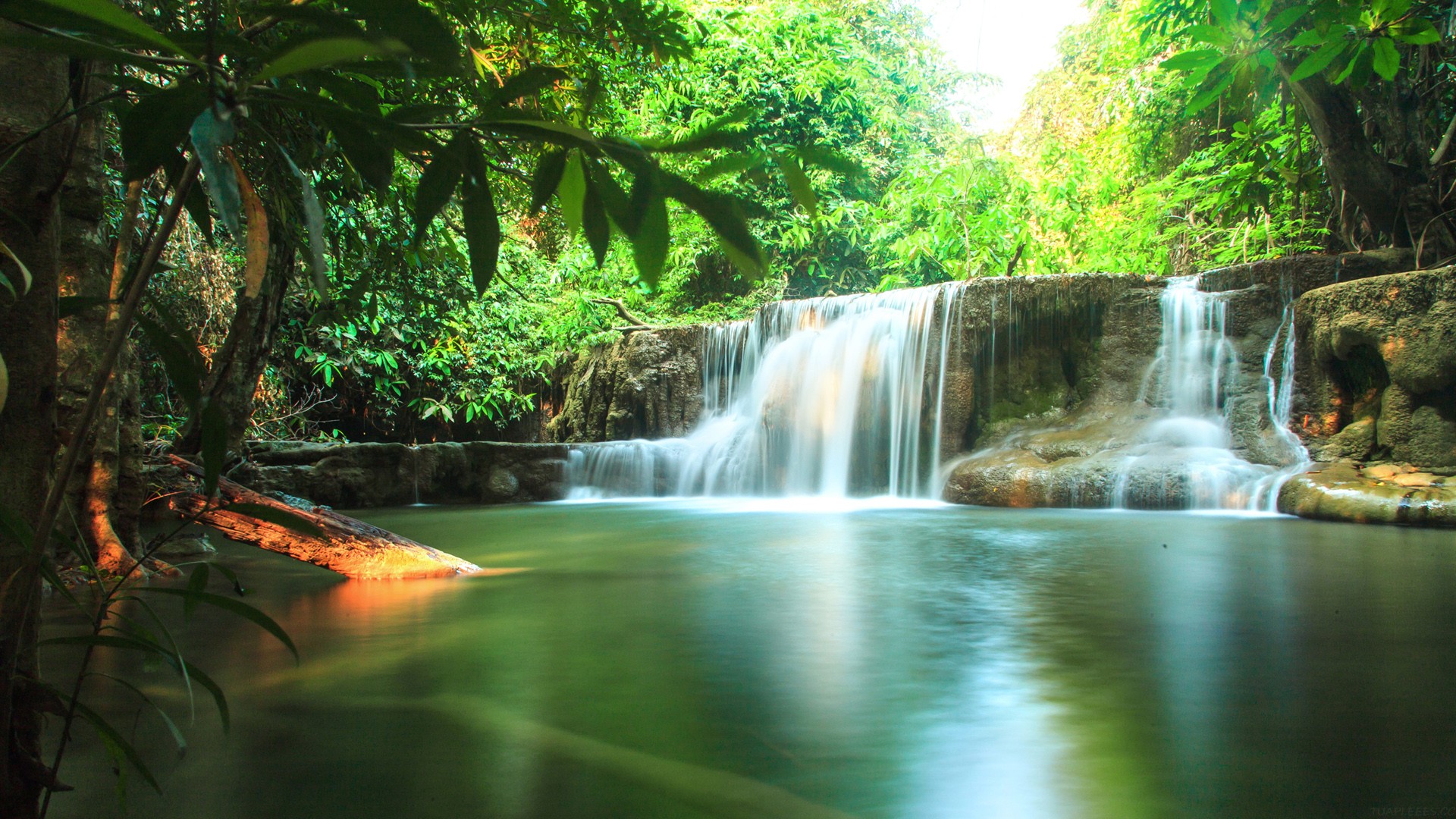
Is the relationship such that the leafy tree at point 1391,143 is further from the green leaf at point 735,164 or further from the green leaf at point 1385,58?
the green leaf at point 735,164

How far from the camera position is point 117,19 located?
475 millimetres

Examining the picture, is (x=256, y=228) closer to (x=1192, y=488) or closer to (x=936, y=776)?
(x=936, y=776)

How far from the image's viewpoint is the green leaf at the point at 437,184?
25.4 inches

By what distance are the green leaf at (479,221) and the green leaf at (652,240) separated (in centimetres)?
11

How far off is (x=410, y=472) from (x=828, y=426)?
466cm

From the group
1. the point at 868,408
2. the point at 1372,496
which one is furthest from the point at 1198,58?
the point at 868,408

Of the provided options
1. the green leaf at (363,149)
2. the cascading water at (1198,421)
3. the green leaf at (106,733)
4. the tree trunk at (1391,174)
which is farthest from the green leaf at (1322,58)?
the tree trunk at (1391,174)

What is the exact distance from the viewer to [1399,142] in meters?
7.81

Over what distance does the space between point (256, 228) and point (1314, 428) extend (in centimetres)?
872

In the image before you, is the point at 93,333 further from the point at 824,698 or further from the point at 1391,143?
the point at 1391,143

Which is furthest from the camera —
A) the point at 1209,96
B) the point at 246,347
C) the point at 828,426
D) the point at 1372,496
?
the point at 828,426

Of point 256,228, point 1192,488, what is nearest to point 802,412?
point 1192,488

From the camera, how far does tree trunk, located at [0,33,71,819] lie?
800 millimetres

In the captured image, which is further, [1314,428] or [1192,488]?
[1314,428]
